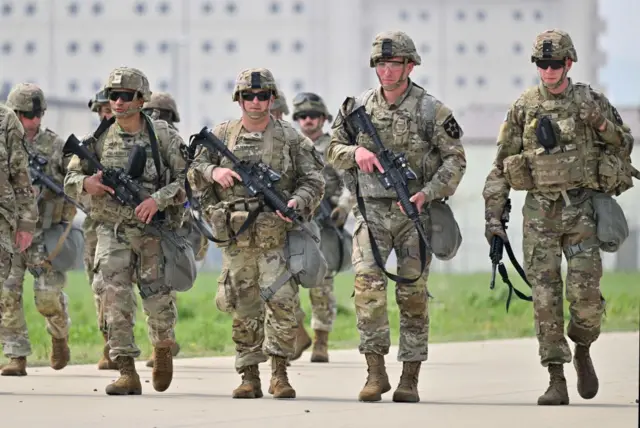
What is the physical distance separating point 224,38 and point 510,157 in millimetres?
100445

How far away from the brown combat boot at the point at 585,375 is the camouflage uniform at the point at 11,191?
11.2 feet

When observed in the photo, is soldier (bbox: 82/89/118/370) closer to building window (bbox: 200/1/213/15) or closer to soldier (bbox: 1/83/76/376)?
soldier (bbox: 1/83/76/376)

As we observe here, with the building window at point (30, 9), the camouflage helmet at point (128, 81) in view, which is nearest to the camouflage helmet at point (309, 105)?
the camouflage helmet at point (128, 81)

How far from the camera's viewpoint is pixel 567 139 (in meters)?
9.77

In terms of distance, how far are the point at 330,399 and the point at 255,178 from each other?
1.40 m

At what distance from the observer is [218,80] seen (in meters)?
107

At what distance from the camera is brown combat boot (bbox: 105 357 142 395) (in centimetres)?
1020

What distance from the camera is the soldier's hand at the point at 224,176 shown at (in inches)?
396

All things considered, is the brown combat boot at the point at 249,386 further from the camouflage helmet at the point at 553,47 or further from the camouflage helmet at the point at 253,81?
the camouflage helmet at the point at 553,47

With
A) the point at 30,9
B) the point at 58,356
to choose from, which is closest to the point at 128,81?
the point at 58,356

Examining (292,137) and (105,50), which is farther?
(105,50)

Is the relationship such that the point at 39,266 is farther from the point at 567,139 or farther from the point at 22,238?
the point at 567,139

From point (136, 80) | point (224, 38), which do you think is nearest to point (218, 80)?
point (224, 38)

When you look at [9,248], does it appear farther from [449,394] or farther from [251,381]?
[449,394]
